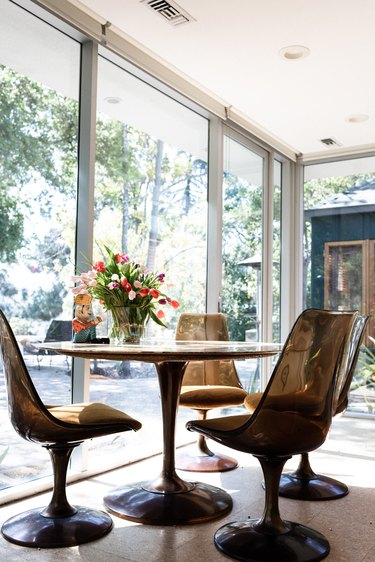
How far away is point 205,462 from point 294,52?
2.72 meters

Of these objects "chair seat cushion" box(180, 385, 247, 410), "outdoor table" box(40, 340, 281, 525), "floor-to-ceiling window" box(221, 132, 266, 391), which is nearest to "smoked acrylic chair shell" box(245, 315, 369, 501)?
"chair seat cushion" box(180, 385, 247, 410)

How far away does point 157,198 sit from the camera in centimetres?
419

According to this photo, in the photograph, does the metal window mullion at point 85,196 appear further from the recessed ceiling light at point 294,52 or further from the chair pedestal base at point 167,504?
the recessed ceiling light at point 294,52

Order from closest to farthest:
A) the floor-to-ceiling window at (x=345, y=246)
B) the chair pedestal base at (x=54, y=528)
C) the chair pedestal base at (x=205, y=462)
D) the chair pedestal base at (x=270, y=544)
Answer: the chair pedestal base at (x=270, y=544) → the chair pedestal base at (x=54, y=528) → the chair pedestal base at (x=205, y=462) → the floor-to-ceiling window at (x=345, y=246)

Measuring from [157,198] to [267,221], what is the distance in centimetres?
183

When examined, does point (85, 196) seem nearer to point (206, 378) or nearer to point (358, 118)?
point (206, 378)

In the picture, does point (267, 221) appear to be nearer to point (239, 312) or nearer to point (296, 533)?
point (239, 312)

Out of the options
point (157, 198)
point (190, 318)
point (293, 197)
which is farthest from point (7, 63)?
point (293, 197)

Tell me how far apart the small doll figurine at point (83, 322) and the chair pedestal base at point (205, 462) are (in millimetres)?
1146

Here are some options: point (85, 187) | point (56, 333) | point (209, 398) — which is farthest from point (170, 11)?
point (209, 398)

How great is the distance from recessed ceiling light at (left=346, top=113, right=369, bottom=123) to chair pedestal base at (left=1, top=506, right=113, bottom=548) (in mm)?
3882

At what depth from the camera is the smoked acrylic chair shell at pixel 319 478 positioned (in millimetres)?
3020

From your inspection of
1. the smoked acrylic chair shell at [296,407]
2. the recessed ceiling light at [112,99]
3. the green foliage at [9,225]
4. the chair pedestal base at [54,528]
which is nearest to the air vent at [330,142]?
the recessed ceiling light at [112,99]

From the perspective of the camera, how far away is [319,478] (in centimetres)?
328
